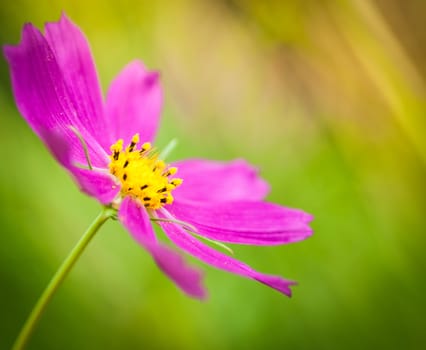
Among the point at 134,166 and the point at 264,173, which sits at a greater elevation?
the point at 264,173

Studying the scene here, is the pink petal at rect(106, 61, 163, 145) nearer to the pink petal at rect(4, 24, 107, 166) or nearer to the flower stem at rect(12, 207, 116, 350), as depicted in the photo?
the pink petal at rect(4, 24, 107, 166)

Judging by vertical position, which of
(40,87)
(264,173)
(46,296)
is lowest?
(46,296)

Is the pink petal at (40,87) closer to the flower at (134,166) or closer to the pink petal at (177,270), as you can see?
the flower at (134,166)

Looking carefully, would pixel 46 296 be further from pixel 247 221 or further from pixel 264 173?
pixel 264 173

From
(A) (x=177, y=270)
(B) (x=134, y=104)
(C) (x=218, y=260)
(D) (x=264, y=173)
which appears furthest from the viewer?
(D) (x=264, y=173)

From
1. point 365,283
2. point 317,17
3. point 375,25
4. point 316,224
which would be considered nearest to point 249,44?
point 317,17

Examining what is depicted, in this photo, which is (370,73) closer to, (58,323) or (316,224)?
(316,224)

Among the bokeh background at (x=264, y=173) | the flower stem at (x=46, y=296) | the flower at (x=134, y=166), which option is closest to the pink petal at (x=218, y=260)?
the flower at (x=134, y=166)

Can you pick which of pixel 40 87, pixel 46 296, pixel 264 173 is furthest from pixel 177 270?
pixel 264 173
